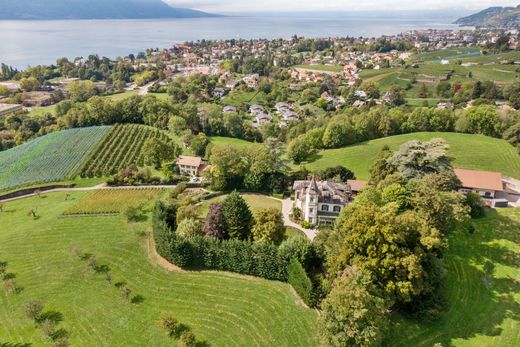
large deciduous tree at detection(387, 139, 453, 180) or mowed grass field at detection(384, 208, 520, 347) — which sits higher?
large deciduous tree at detection(387, 139, 453, 180)

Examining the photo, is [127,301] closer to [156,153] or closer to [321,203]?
[321,203]

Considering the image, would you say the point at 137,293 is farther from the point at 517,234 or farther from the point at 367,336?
the point at 517,234

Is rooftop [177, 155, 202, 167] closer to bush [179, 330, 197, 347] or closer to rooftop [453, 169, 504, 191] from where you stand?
bush [179, 330, 197, 347]

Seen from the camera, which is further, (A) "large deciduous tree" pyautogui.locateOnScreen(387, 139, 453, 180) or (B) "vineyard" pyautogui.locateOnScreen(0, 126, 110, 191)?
(B) "vineyard" pyautogui.locateOnScreen(0, 126, 110, 191)

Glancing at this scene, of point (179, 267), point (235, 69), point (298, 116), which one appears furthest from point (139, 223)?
point (235, 69)

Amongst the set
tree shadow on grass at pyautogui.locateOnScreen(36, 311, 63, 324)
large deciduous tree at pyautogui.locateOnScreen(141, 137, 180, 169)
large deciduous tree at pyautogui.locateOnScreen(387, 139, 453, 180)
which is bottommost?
tree shadow on grass at pyautogui.locateOnScreen(36, 311, 63, 324)

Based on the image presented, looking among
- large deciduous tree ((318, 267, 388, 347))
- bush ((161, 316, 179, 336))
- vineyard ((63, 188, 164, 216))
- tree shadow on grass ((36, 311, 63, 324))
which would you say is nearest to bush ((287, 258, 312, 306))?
large deciduous tree ((318, 267, 388, 347))
